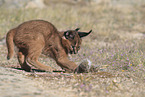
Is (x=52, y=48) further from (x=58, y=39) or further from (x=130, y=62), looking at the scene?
(x=130, y=62)

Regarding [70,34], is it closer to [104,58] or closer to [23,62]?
[23,62]

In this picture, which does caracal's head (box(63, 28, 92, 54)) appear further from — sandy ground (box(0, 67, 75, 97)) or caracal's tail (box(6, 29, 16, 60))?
sandy ground (box(0, 67, 75, 97))

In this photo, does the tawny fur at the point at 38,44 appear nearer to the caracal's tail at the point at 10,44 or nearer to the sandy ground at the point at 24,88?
the caracal's tail at the point at 10,44

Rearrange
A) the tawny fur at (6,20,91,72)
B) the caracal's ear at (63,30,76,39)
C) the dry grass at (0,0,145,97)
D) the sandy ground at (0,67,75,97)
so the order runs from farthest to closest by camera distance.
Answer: the caracal's ear at (63,30,76,39), the tawny fur at (6,20,91,72), the dry grass at (0,0,145,97), the sandy ground at (0,67,75,97)

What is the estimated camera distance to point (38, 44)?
5102 mm

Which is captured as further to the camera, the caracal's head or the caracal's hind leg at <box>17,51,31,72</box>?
the caracal's head

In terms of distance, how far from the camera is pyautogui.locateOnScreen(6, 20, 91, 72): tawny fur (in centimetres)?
510

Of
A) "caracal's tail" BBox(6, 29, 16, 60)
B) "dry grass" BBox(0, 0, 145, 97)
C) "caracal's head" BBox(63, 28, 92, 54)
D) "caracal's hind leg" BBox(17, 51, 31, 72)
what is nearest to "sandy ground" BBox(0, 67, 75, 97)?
"dry grass" BBox(0, 0, 145, 97)

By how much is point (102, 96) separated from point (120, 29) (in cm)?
1020

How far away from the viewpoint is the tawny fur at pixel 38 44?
510cm

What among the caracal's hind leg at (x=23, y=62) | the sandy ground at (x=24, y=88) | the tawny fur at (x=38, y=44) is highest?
the tawny fur at (x=38, y=44)

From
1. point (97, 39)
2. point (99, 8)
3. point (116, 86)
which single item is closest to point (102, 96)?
point (116, 86)

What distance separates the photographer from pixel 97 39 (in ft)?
34.8

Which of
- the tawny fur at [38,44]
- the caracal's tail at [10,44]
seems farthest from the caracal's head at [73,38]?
the caracal's tail at [10,44]
